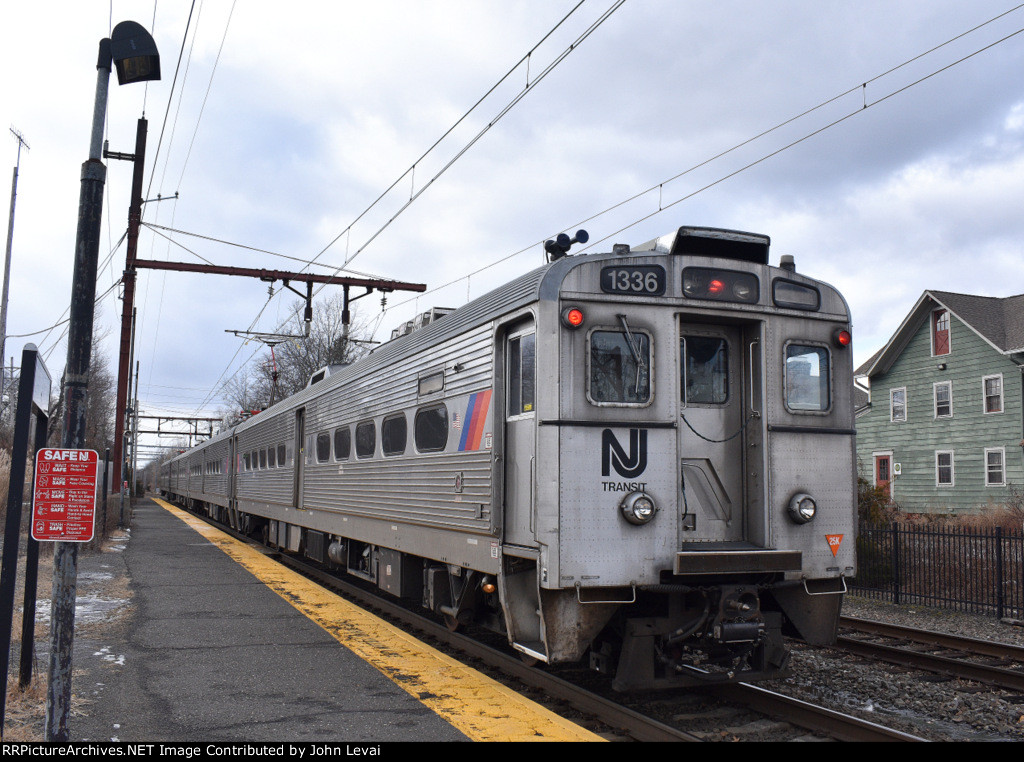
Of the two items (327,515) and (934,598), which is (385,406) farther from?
(934,598)

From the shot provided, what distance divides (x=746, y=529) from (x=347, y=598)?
23.5 feet

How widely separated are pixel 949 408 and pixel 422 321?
22.1m

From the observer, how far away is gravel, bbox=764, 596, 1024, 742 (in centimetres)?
595

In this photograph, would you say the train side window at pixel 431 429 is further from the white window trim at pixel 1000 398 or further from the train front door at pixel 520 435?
the white window trim at pixel 1000 398

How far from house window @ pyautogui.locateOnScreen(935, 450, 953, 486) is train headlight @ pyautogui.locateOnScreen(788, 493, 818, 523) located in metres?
22.3

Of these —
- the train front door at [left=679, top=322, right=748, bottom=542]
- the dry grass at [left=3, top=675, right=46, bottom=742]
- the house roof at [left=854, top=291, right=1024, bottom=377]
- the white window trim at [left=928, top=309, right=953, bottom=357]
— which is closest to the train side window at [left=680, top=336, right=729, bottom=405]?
the train front door at [left=679, top=322, right=748, bottom=542]

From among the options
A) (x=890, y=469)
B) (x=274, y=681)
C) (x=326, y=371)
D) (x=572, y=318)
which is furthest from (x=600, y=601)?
(x=890, y=469)

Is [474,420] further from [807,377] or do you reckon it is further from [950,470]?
[950,470]

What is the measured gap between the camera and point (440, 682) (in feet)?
21.7

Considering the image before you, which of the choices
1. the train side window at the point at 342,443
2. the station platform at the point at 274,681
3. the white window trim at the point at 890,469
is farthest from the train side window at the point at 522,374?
the white window trim at the point at 890,469

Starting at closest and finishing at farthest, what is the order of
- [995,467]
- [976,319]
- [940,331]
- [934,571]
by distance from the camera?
[934,571] < [995,467] < [976,319] < [940,331]

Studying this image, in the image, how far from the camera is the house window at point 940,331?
26.2m

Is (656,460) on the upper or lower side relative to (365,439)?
lower

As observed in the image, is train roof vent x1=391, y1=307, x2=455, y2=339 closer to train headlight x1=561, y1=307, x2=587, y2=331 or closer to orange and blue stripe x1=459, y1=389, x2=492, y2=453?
orange and blue stripe x1=459, y1=389, x2=492, y2=453
